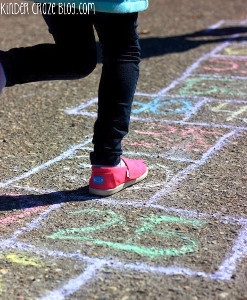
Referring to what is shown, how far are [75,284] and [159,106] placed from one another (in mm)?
2498

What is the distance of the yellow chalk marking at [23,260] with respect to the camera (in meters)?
2.65

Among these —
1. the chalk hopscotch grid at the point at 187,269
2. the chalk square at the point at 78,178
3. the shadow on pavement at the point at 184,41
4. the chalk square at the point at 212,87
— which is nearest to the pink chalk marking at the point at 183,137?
the chalk square at the point at 78,178

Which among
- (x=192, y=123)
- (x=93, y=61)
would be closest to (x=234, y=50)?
(x=192, y=123)

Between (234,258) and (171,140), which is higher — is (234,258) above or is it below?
above

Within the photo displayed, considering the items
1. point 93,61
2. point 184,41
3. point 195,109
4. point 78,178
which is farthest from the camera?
A: point 184,41

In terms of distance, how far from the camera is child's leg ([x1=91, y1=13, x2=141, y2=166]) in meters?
3.07

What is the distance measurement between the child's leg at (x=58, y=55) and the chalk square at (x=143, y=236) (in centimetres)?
62

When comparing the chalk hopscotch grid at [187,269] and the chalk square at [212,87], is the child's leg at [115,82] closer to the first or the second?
the chalk hopscotch grid at [187,269]

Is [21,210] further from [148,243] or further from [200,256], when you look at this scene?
[200,256]

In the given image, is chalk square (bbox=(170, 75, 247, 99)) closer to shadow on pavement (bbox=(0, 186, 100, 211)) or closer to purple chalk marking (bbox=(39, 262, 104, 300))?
shadow on pavement (bbox=(0, 186, 100, 211))

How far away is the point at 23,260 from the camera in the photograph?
2680mm

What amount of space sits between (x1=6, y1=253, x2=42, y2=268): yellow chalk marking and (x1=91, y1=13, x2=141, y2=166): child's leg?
700 millimetres

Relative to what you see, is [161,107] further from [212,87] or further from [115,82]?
[115,82]

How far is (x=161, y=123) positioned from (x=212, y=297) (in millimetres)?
2165
